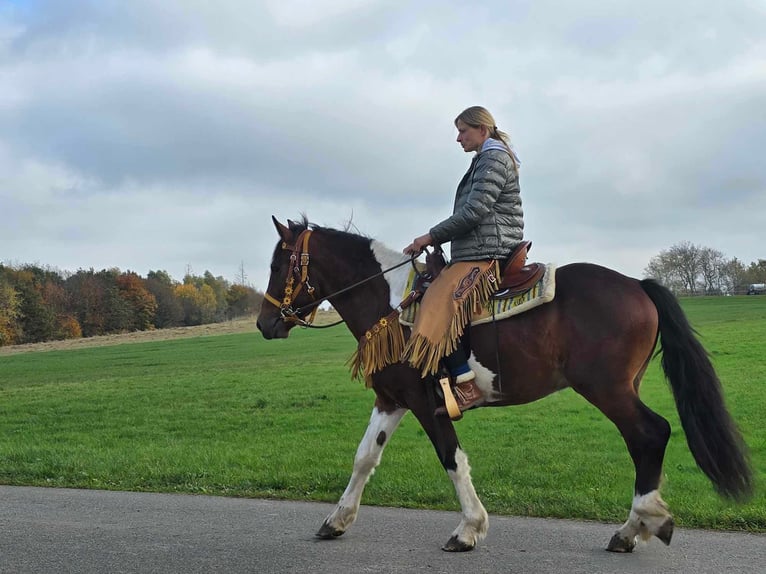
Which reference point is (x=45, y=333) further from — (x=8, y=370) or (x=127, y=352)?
(x=8, y=370)

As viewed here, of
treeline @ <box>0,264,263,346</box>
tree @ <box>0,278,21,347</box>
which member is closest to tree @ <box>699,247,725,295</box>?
treeline @ <box>0,264,263,346</box>

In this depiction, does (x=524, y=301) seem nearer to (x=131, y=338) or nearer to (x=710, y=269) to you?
(x=131, y=338)

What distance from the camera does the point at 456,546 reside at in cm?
545

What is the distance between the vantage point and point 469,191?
5918 mm

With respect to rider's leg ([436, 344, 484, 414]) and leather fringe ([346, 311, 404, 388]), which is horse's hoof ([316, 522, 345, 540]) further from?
rider's leg ([436, 344, 484, 414])

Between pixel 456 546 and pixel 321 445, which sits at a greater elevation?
pixel 456 546

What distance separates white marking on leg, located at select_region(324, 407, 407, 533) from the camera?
593cm

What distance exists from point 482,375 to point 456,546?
133 centimetres

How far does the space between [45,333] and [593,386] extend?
81319mm

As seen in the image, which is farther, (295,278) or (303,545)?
(295,278)

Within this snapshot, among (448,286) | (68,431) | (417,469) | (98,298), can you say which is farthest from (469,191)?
(98,298)

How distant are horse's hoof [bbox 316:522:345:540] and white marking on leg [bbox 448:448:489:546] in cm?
102

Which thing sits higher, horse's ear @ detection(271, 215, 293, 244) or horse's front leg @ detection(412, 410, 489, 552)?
horse's ear @ detection(271, 215, 293, 244)

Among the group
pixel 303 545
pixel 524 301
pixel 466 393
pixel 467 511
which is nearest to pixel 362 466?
pixel 303 545
